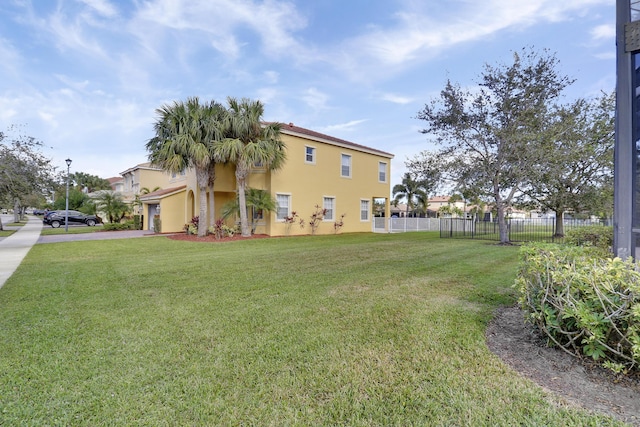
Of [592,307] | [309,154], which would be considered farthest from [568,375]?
[309,154]

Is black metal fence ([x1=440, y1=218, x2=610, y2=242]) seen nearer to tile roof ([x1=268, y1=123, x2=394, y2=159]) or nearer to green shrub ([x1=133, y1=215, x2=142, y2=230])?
tile roof ([x1=268, y1=123, x2=394, y2=159])

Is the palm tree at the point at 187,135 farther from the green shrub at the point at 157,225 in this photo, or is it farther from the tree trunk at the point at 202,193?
the green shrub at the point at 157,225

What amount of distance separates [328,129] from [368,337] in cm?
2150

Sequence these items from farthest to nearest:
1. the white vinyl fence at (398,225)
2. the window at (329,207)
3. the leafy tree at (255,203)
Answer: the white vinyl fence at (398,225)
the window at (329,207)
the leafy tree at (255,203)

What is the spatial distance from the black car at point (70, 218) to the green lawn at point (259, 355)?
2545 cm

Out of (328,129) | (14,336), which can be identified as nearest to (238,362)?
(14,336)

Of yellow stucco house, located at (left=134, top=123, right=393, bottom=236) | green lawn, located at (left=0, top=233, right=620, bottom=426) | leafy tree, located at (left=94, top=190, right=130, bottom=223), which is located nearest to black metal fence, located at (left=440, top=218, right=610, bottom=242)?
yellow stucco house, located at (left=134, top=123, right=393, bottom=236)

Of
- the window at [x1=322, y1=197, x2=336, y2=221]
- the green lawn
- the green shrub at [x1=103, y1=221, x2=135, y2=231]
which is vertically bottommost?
the green lawn

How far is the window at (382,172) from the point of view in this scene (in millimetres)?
24362

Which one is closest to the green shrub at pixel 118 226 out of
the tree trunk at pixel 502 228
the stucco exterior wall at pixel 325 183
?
the stucco exterior wall at pixel 325 183

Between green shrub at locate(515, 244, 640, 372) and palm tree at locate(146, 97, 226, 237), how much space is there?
15.1m

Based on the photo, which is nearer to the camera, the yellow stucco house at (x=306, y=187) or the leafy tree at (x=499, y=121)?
the leafy tree at (x=499, y=121)

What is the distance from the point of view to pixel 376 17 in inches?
460

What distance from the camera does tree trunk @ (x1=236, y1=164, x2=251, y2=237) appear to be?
53.3 ft
